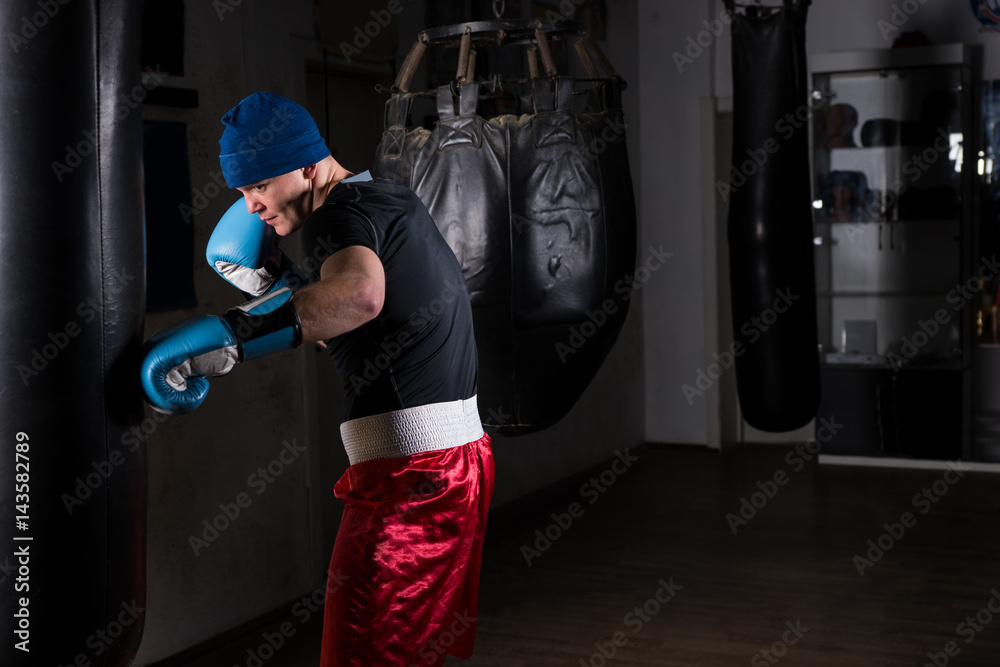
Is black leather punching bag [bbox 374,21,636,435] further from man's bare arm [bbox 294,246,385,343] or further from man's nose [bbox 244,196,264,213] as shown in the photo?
man's bare arm [bbox 294,246,385,343]

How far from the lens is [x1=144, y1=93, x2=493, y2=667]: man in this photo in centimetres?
166

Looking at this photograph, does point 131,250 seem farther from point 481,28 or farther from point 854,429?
point 854,429

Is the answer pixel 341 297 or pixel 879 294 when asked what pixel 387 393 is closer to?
pixel 341 297

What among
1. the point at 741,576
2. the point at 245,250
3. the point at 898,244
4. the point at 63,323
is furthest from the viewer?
the point at 898,244

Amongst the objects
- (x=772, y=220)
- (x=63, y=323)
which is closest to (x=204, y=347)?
(x=63, y=323)

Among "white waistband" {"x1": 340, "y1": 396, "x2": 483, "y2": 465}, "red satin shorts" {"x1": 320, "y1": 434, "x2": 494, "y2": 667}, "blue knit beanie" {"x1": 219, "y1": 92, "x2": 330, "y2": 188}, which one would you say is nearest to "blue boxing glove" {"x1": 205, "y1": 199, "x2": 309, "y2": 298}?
"blue knit beanie" {"x1": 219, "y1": 92, "x2": 330, "y2": 188}

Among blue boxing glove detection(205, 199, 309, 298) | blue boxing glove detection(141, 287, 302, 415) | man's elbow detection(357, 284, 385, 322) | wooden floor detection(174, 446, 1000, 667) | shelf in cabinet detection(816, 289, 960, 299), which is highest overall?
blue boxing glove detection(205, 199, 309, 298)

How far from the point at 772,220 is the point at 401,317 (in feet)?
5.88

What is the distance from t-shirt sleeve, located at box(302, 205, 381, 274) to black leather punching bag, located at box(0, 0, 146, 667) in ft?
0.91

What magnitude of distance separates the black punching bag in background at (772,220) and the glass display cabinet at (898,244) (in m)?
2.77

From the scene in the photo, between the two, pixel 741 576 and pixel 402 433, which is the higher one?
pixel 402 433

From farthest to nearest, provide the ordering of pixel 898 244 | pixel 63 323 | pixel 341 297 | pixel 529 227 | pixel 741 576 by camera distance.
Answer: pixel 898 244 → pixel 741 576 → pixel 529 227 → pixel 341 297 → pixel 63 323

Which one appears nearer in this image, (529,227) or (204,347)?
(204,347)

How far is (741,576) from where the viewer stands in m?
3.96
